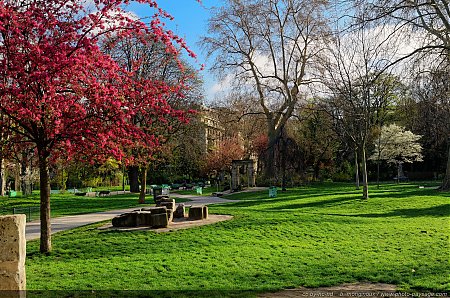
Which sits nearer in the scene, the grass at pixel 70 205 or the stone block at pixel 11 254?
the stone block at pixel 11 254

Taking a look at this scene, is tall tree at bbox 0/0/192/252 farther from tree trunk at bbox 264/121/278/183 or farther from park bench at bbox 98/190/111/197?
park bench at bbox 98/190/111/197

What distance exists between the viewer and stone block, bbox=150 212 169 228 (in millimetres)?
13227

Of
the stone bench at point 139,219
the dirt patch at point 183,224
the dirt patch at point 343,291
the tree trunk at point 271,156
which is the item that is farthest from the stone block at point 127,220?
the tree trunk at point 271,156

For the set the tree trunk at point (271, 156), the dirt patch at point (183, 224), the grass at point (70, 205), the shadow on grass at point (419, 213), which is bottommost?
the shadow on grass at point (419, 213)

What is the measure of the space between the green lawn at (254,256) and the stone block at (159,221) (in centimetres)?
80

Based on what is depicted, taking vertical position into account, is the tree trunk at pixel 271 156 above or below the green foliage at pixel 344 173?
above

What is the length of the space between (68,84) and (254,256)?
5501 mm

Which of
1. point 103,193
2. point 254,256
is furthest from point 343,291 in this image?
point 103,193

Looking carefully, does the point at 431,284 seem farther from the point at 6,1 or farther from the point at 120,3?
the point at 6,1

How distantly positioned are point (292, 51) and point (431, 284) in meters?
30.0

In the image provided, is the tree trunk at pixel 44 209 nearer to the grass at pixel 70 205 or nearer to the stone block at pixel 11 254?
the stone block at pixel 11 254

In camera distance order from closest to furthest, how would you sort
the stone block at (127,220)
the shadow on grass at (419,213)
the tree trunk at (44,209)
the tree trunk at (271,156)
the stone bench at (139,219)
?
the tree trunk at (44,209)
the stone bench at (139,219)
the stone block at (127,220)
the shadow on grass at (419,213)
the tree trunk at (271,156)

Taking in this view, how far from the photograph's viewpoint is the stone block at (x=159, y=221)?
13.2 metres

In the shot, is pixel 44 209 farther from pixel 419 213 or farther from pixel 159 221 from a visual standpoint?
pixel 419 213
